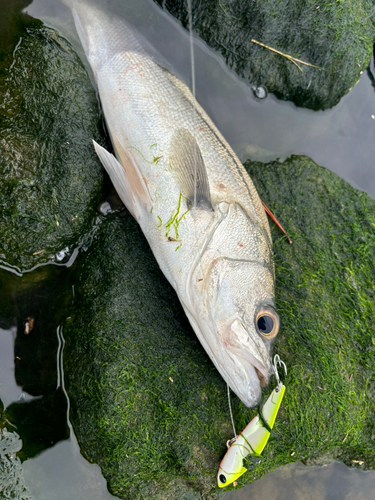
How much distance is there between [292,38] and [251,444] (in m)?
3.90

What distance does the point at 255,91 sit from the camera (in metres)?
4.10

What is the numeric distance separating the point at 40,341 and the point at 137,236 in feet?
4.24

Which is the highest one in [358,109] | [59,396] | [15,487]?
[358,109]

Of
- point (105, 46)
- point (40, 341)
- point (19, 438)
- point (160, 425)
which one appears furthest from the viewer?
point (105, 46)

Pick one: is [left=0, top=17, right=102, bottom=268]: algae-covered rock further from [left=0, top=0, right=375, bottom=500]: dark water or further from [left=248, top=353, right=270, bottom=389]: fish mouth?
[left=248, top=353, right=270, bottom=389]: fish mouth

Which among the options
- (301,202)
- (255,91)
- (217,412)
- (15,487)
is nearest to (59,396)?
(15,487)

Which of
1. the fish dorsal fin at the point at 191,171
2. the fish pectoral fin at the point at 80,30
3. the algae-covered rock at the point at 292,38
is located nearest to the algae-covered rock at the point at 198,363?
the fish dorsal fin at the point at 191,171

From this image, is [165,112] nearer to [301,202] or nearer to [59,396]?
[301,202]

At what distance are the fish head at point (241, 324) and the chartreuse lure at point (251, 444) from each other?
34 cm

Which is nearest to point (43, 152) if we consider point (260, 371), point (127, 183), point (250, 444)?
point (127, 183)

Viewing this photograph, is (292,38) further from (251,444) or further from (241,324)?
(251,444)

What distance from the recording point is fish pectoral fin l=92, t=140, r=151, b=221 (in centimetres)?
319

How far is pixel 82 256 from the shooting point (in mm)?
3582

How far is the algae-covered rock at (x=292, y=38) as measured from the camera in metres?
3.80
